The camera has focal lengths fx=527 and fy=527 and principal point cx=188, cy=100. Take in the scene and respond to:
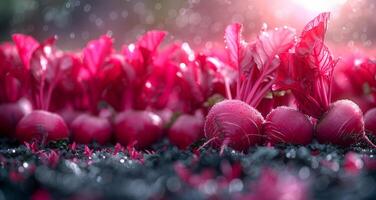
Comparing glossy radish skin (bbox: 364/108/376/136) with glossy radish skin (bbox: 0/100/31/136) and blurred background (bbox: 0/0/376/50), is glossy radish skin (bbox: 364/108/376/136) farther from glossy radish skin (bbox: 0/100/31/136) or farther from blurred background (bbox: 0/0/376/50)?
blurred background (bbox: 0/0/376/50)

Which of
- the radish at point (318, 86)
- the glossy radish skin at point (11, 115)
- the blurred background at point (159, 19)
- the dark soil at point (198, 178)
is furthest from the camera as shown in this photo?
the blurred background at point (159, 19)

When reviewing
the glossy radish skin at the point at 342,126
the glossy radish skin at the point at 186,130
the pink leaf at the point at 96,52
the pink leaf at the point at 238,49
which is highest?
the pink leaf at the point at 238,49

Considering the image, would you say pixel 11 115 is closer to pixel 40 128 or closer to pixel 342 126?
pixel 40 128

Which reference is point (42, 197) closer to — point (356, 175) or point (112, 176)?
point (112, 176)

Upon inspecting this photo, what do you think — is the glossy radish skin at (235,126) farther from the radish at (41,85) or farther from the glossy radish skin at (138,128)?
the radish at (41,85)

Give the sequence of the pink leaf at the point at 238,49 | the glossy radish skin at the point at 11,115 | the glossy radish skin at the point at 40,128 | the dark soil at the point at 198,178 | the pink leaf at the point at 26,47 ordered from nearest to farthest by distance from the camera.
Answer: the dark soil at the point at 198,178
the pink leaf at the point at 238,49
the glossy radish skin at the point at 40,128
the pink leaf at the point at 26,47
the glossy radish skin at the point at 11,115

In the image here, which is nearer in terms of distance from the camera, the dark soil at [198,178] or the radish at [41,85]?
the dark soil at [198,178]

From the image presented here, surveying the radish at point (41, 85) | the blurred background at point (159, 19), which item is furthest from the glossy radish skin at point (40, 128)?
the blurred background at point (159, 19)

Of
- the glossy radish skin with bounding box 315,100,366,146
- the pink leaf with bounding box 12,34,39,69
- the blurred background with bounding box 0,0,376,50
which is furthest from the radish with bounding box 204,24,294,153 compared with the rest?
the blurred background with bounding box 0,0,376,50

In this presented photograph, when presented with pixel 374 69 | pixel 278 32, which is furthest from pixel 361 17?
pixel 278 32

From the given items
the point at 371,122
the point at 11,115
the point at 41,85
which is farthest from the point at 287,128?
the point at 11,115
